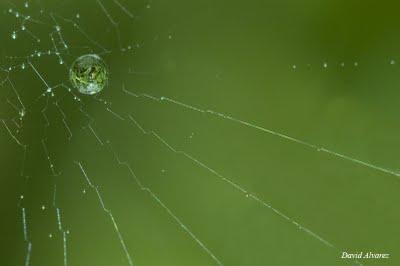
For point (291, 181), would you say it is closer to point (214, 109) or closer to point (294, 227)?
point (294, 227)

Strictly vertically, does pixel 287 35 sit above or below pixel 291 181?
above

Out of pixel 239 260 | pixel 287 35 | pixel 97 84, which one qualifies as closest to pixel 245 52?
pixel 287 35

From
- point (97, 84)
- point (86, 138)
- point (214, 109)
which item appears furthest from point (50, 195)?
point (214, 109)

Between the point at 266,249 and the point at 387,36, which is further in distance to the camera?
the point at 266,249

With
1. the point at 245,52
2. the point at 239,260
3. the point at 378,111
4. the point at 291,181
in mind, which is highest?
the point at 245,52

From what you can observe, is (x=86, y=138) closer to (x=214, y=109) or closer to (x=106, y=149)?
(x=106, y=149)

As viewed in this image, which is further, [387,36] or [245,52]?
[245,52]
